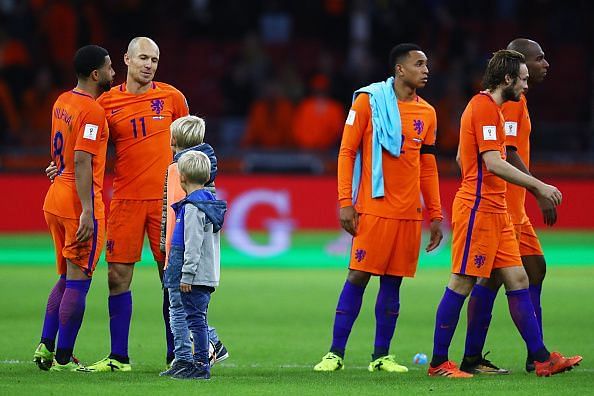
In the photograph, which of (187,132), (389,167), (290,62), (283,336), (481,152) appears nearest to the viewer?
(187,132)

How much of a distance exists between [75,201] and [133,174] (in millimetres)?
541

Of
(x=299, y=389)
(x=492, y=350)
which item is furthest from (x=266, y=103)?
(x=299, y=389)

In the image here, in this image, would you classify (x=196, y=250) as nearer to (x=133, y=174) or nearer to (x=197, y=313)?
(x=197, y=313)

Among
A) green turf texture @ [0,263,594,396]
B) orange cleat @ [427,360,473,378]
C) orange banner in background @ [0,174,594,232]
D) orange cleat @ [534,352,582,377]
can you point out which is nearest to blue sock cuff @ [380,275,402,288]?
green turf texture @ [0,263,594,396]

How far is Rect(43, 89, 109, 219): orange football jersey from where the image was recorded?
930cm

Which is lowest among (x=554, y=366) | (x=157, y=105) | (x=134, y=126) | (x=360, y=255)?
(x=554, y=366)

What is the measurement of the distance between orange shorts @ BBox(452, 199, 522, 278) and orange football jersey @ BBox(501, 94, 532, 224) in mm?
458

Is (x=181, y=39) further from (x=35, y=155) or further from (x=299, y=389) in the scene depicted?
(x=299, y=389)

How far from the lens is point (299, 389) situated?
8.37 meters

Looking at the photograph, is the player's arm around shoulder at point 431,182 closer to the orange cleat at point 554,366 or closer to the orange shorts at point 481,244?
the orange shorts at point 481,244

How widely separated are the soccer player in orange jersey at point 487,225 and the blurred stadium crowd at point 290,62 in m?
10.6

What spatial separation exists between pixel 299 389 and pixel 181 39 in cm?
1762

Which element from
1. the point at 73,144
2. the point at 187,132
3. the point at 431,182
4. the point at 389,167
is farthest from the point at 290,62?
the point at 187,132

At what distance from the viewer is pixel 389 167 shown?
32.1 ft
